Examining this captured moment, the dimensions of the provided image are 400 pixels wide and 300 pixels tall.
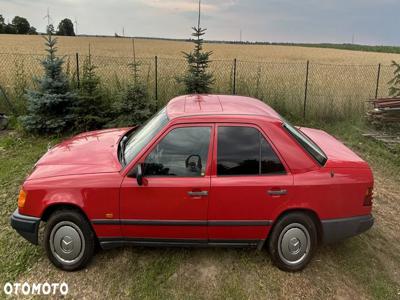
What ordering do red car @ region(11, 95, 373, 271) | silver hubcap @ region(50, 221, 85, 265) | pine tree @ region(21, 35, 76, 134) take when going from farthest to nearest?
pine tree @ region(21, 35, 76, 134) → silver hubcap @ region(50, 221, 85, 265) → red car @ region(11, 95, 373, 271)

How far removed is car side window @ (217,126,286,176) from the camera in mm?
3795

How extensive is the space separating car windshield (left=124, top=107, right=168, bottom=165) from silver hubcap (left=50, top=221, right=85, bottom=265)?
0.88 metres

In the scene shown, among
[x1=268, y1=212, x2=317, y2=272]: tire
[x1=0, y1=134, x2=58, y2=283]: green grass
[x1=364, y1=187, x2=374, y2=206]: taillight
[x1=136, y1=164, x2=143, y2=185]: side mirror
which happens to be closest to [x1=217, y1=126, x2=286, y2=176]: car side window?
[x1=268, y1=212, x2=317, y2=272]: tire

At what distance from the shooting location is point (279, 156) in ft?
12.6

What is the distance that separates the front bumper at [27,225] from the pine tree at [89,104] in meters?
5.16

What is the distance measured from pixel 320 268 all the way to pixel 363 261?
0.58 meters

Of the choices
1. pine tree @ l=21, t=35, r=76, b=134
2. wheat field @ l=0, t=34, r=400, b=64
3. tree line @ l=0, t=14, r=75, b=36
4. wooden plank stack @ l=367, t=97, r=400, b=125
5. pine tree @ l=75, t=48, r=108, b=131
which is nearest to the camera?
pine tree @ l=21, t=35, r=76, b=134

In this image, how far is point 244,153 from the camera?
150 inches

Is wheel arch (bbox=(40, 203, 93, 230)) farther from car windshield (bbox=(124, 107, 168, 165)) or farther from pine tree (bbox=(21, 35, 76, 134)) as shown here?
pine tree (bbox=(21, 35, 76, 134))

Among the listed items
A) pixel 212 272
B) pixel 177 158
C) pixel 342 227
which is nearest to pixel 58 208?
pixel 177 158

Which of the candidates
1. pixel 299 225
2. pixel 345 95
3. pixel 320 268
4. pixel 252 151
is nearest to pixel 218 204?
pixel 252 151

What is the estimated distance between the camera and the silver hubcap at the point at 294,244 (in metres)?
3.94

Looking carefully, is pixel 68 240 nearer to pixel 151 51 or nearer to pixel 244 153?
pixel 244 153

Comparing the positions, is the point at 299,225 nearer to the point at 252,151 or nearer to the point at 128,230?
the point at 252,151
